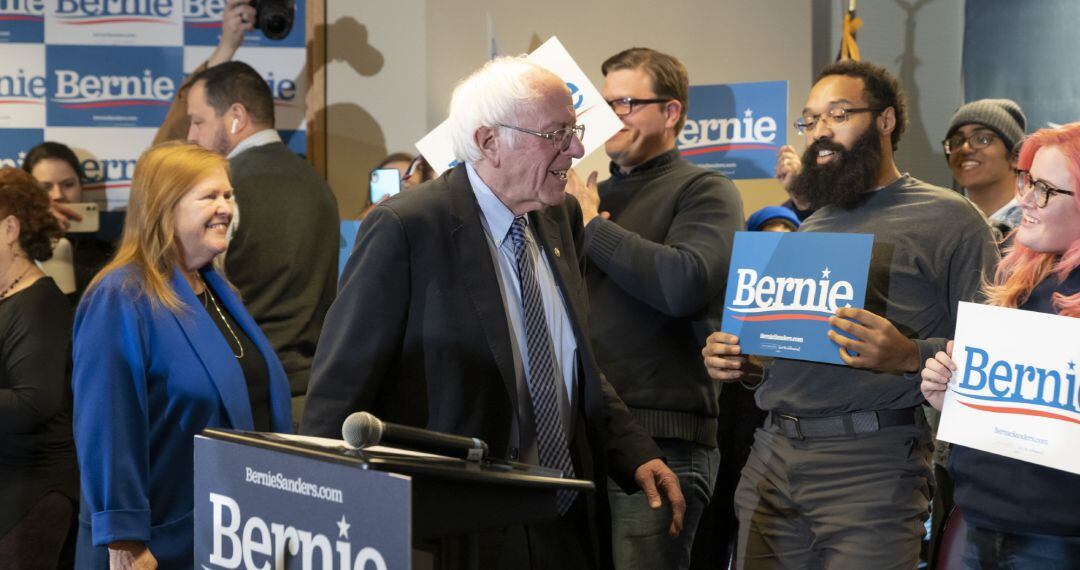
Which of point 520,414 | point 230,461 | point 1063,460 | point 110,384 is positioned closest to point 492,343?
point 520,414

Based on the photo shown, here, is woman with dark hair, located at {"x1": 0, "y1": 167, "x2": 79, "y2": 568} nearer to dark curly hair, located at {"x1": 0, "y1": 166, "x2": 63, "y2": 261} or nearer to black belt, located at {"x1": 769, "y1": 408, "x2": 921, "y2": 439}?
dark curly hair, located at {"x1": 0, "y1": 166, "x2": 63, "y2": 261}

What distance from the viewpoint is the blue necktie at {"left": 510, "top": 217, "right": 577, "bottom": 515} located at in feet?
7.63

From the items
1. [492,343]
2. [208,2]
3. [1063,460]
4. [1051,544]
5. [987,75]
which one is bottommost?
[1051,544]

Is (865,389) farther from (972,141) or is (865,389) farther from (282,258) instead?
(282,258)

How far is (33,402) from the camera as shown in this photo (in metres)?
3.54

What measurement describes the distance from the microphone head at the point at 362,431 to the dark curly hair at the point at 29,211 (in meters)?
2.83

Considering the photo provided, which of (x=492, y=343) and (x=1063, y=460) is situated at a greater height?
(x=492, y=343)

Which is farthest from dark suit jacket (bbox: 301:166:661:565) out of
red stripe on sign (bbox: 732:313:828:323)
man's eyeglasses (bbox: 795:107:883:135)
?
man's eyeglasses (bbox: 795:107:883:135)

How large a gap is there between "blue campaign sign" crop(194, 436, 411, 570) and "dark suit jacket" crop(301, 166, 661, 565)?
22.0 inches

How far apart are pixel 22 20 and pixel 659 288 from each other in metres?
3.72

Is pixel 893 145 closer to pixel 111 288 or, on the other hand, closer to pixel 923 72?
pixel 923 72

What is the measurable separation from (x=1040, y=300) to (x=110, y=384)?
6.93 feet

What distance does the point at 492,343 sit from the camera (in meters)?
2.26

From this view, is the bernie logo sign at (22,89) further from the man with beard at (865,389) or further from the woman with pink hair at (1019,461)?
the woman with pink hair at (1019,461)
